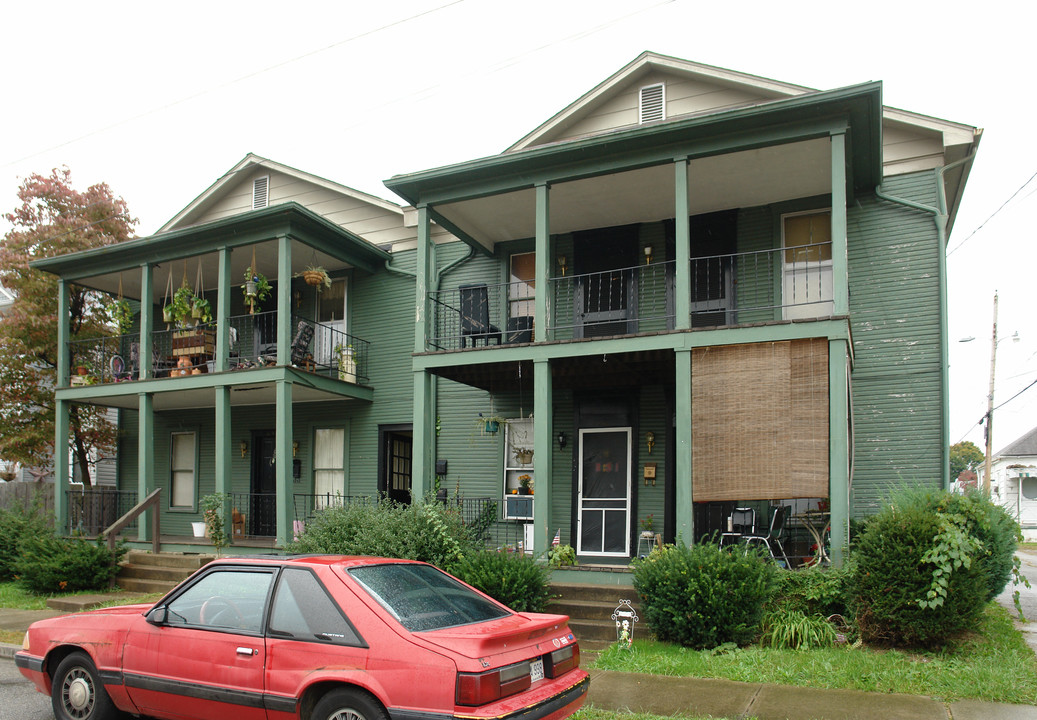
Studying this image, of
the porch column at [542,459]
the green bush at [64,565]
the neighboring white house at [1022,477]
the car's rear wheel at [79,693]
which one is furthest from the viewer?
the neighboring white house at [1022,477]

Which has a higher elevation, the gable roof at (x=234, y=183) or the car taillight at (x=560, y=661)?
the gable roof at (x=234, y=183)

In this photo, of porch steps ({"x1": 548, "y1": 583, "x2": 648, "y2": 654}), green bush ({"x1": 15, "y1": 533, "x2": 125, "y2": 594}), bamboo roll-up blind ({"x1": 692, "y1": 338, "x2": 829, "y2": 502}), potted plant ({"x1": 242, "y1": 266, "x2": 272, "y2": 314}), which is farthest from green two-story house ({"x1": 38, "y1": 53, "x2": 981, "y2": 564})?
green bush ({"x1": 15, "y1": 533, "x2": 125, "y2": 594})


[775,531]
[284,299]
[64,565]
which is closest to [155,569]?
[64,565]

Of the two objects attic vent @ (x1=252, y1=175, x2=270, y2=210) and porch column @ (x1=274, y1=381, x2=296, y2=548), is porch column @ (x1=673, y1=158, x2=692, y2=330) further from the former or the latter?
attic vent @ (x1=252, y1=175, x2=270, y2=210)

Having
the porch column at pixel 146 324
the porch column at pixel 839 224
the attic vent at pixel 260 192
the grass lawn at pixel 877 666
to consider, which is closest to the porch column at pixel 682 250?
the porch column at pixel 839 224

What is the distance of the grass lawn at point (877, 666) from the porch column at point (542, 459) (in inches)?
87.0

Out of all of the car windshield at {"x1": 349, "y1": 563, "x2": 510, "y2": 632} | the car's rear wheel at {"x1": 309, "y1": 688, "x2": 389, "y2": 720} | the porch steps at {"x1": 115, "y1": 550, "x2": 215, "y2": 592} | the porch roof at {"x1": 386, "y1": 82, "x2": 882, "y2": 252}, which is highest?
the porch roof at {"x1": 386, "y1": 82, "x2": 882, "y2": 252}

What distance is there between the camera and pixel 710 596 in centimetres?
788

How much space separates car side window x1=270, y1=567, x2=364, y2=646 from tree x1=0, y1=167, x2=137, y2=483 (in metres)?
12.8

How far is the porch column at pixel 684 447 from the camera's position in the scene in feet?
31.1

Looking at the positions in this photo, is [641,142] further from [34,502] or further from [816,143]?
[34,502]

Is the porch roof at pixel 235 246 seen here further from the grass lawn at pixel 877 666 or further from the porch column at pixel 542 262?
the grass lawn at pixel 877 666

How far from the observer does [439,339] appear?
43.6 feet

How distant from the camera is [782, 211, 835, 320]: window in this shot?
11508 mm
